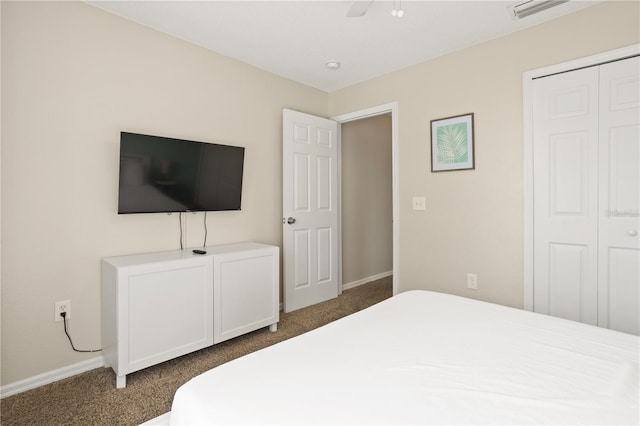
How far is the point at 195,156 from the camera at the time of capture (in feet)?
8.46

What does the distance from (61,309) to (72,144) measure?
1.07 m

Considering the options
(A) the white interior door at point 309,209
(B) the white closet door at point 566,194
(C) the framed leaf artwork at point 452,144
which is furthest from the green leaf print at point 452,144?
(A) the white interior door at point 309,209

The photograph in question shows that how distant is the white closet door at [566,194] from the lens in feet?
7.54

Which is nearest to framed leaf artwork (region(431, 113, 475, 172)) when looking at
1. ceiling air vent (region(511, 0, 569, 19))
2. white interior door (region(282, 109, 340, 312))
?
ceiling air vent (region(511, 0, 569, 19))

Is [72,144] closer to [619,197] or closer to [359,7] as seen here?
[359,7]

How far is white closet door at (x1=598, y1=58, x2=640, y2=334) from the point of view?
2133 mm

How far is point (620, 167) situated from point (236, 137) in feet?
9.64

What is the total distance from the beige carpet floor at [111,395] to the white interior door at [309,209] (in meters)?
0.89

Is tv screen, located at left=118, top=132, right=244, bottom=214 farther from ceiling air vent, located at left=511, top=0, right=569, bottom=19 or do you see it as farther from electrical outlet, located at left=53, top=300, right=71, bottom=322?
ceiling air vent, located at left=511, top=0, right=569, bottom=19

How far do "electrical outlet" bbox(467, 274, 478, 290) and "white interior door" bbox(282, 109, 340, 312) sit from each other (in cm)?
149

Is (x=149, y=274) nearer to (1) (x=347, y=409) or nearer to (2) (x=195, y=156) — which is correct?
(2) (x=195, y=156)

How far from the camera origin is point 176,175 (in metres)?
2.48

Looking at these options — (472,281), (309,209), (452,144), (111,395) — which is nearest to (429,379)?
(111,395)

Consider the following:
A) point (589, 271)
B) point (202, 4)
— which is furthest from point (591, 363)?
point (202, 4)
